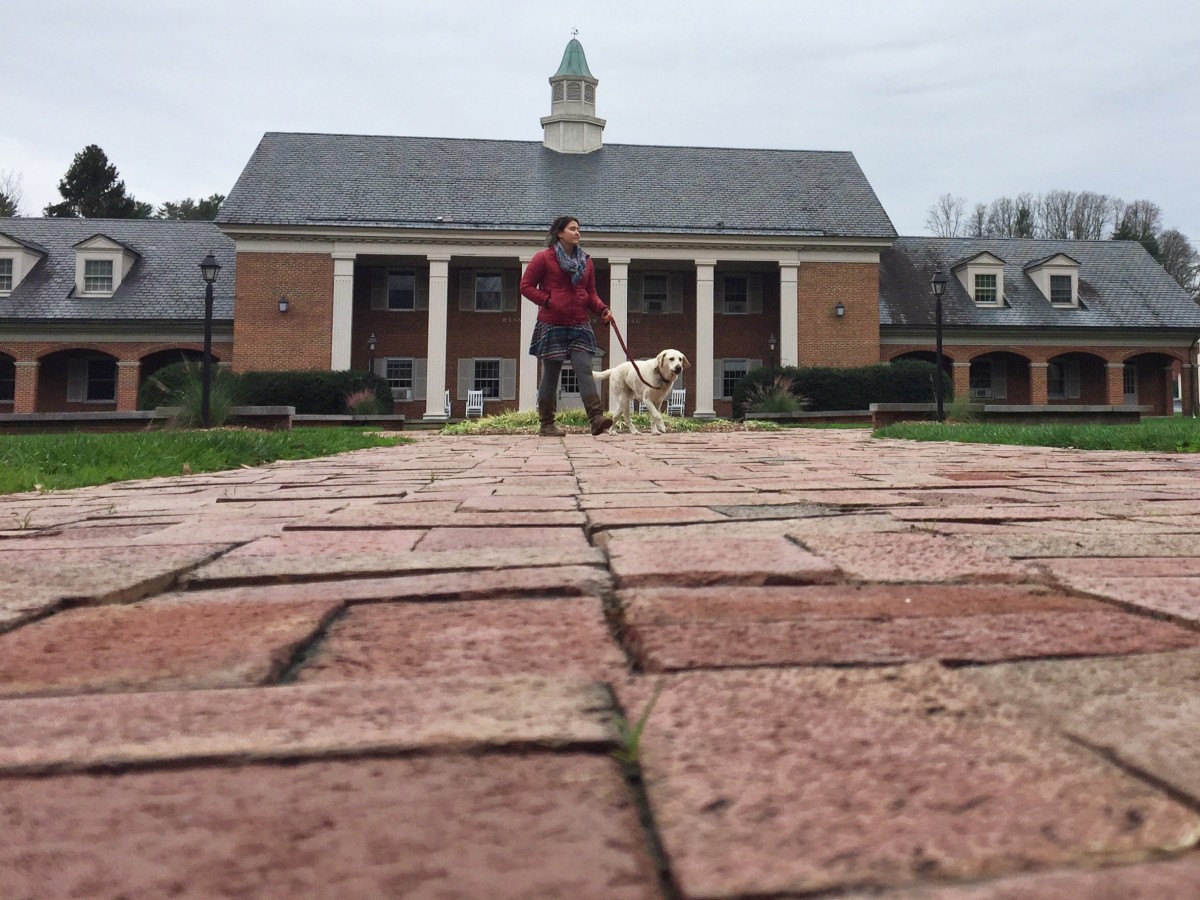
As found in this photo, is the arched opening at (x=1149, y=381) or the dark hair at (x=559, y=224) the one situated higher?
the arched opening at (x=1149, y=381)

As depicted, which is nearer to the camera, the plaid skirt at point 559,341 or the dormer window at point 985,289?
the plaid skirt at point 559,341

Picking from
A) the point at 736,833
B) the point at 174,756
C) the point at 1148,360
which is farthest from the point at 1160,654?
the point at 1148,360

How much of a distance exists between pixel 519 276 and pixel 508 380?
3.37 m

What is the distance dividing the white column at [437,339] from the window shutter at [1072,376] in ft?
68.6

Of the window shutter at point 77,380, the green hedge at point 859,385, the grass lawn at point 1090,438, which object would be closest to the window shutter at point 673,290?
the green hedge at point 859,385

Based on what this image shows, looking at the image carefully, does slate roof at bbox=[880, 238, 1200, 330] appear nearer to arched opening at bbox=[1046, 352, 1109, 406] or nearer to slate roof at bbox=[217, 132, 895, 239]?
arched opening at bbox=[1046, 352, 1109, 406]

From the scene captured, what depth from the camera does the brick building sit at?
79.3 feet

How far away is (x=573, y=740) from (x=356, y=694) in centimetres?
28

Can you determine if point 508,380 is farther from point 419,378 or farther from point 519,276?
point 519,276

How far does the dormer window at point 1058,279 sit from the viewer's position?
93.2 ft

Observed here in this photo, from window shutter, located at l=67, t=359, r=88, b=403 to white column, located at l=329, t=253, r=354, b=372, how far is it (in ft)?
29.9

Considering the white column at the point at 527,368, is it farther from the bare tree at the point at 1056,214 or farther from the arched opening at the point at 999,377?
the bare tree at the point at 1056,214

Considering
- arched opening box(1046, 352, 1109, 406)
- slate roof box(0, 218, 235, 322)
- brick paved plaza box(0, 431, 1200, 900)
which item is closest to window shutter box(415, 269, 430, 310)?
slate roof box(0, 218, 235, 322)

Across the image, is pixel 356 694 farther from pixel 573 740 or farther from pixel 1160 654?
pixel 1160 654
